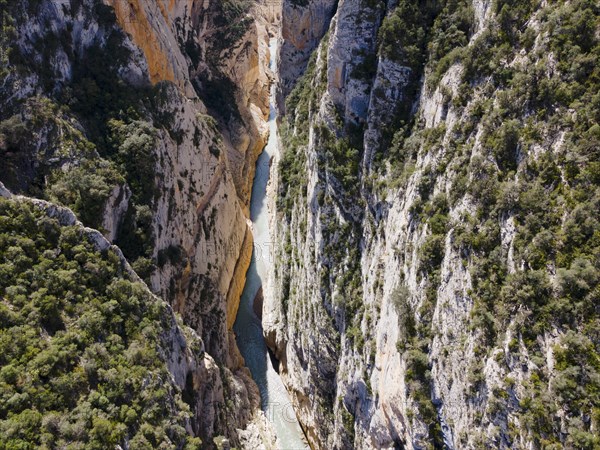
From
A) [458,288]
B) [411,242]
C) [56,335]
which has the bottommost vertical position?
[56,335]

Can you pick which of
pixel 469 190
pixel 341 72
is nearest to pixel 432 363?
pixel 469 190

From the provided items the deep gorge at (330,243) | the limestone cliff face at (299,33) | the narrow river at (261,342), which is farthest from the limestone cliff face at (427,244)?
the limestone cliff face at (299,33)

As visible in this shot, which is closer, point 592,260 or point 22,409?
point 592,260

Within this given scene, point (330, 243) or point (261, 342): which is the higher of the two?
point (330, 243)

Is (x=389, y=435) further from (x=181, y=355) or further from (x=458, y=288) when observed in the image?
(x=181, y=355)

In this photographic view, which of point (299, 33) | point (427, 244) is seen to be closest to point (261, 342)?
point (427, 244)

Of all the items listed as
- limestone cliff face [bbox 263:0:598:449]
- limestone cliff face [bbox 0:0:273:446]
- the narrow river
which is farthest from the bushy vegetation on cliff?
the narrow river

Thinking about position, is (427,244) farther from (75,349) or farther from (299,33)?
(299,33)

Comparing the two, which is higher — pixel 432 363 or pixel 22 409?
pixel 432 363

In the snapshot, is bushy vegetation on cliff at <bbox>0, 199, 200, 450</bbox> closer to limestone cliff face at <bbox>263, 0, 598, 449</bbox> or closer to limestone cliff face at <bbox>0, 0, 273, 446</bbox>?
limestone cliff face at <bbox>0, 0, 273, 446</bbox>
